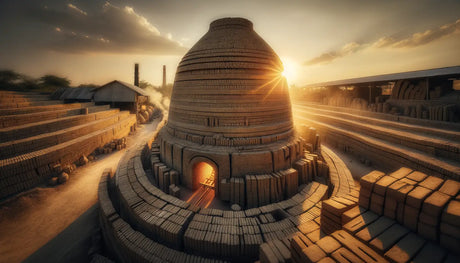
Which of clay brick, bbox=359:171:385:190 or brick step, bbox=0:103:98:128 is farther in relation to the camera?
brick step, bbox=0:103:98:128

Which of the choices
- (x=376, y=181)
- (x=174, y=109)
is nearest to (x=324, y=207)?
(x=376, y=181)

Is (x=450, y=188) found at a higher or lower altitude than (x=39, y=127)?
lower

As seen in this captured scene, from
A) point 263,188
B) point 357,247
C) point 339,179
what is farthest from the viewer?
point 339,179

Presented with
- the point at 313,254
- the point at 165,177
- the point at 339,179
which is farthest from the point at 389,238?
the point at 165,177

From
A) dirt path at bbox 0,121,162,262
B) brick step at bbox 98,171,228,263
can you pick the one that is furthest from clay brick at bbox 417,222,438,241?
dirt path at bbox 0,121,162,262

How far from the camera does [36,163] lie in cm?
923

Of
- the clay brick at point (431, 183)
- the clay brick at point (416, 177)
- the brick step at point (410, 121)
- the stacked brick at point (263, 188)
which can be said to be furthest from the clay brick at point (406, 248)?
the brick step at point (410, 121)

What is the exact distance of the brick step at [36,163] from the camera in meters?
8.11

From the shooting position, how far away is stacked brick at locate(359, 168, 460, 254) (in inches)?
99.3

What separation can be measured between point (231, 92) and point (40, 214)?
402 inches

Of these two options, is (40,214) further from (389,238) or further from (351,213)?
(389,238)

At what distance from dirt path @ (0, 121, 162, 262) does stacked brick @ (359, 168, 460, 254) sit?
32.1 feet

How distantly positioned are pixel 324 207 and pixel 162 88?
66.6 metres

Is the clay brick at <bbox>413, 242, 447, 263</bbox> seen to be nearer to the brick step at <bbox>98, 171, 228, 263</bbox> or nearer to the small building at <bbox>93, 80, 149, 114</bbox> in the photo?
the brick step at <bbox>98, 171, 228, 263</bbox>
